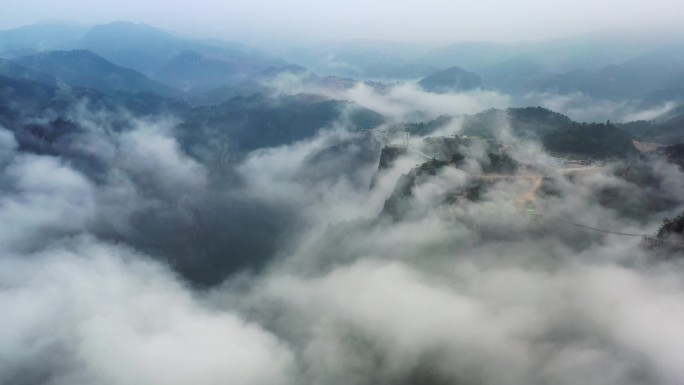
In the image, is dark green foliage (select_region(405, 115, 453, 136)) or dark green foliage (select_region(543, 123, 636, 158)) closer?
dark green foliage (select_region(543, 123, 636, 158))

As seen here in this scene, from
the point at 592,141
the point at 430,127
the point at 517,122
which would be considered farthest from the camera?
the point at 430,127

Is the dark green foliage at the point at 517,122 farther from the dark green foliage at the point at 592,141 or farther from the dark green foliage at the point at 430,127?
the dark green foliage at the point at 592,141

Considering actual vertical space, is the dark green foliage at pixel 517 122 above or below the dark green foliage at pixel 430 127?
above

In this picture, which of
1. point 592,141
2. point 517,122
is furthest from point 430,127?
point 592,141

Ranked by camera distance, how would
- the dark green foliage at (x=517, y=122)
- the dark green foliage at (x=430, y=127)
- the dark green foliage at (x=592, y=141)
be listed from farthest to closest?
the dark green foliage at (x=430, y=127) → the dark green foliage at (x=517, y=122) → the dark green foliage at (x=592, y=141)

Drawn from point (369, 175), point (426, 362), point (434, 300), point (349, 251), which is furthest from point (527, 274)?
point (369, 175)

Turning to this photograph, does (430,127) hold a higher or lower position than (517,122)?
lower

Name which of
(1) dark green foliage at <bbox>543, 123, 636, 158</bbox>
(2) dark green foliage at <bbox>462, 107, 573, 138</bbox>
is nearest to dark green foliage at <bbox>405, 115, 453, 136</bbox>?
(2) dark green foliage at <bbox>462, 107, 573, 138</bbox>

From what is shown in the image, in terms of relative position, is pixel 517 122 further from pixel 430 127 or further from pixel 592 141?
pixel 592 141

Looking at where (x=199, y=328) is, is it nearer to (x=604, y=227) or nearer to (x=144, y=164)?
(x=604, y=227)

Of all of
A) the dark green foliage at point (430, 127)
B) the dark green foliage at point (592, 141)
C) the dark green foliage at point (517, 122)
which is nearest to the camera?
the dark green foliage at point (592, 141)

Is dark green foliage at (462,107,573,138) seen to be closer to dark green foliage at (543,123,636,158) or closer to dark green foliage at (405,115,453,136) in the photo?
dark green foliage at (405,115,453,136)

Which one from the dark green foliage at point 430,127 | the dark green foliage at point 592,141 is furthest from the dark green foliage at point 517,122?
the dark green foliage at point 592,141
